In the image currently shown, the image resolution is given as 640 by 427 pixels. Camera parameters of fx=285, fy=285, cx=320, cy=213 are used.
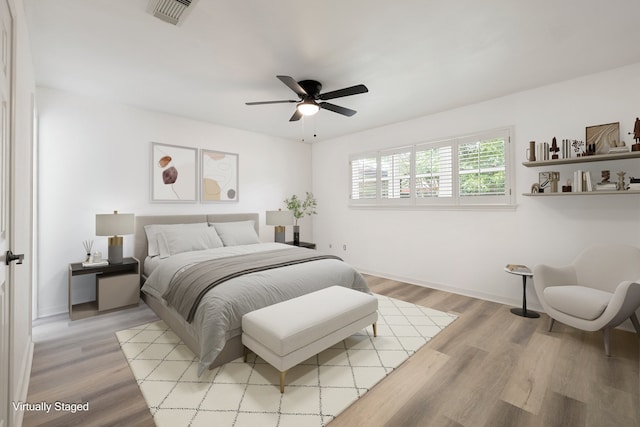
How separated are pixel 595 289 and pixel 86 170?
19.8 ft

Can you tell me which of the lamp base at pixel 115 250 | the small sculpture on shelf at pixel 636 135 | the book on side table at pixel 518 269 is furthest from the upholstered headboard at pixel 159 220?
the small sculpture on shelf at pixel 636 135

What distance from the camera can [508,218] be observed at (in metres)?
3.80

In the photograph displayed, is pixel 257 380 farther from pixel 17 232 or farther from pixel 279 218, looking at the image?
pixel 279 218

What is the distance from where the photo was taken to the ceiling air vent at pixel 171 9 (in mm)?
1967

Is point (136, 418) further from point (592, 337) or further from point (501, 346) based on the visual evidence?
point (592, 337)

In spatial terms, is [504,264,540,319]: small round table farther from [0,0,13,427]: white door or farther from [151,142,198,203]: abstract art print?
[151,142,198,203]: abstract art print

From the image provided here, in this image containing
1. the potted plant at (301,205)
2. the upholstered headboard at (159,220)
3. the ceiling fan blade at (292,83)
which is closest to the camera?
the ceiling fan blade at (292,83)

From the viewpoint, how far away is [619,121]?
303cm

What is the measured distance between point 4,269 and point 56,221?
269cm

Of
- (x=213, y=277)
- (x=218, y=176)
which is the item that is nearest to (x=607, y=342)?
(x=213, y=277)

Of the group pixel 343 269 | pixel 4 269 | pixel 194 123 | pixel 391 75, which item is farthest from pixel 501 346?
pixel 194 123

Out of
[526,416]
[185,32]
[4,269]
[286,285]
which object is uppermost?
[185,32]

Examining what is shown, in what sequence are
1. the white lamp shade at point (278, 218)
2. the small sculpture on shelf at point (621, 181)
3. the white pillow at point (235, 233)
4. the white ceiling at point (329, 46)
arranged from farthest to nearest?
the white lamp shade at point (278, 218)
the white pillow at point (235, 233)
the small sculpture on shelf at point (621, 181)
the white ceiling at point (329, 46)

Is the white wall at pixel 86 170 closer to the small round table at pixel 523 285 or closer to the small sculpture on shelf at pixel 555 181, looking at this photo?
the small round table at pixel 523 285
